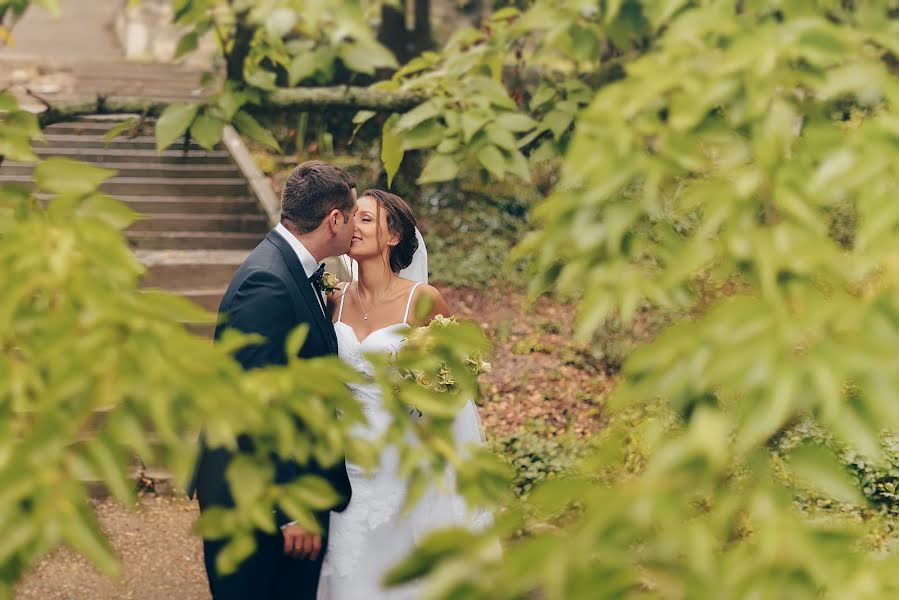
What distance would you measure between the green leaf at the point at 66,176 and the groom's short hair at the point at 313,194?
7.77 ft

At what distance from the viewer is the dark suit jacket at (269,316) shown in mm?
3896

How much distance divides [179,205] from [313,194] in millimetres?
7694

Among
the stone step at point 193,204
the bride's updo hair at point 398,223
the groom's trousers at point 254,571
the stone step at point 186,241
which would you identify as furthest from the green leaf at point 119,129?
the stone step at point 193,204

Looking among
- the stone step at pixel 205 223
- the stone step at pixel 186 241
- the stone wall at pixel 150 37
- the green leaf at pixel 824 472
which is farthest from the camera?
the stone wall at pixel 150 37

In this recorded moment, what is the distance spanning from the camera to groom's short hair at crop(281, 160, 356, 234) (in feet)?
13.8

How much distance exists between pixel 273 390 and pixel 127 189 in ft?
34.6

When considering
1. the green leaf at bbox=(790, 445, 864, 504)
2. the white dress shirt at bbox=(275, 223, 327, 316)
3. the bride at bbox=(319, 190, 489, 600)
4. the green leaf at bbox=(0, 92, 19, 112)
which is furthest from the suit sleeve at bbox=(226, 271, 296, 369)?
the green leaf at bbox=(790, 445, 864, 504)

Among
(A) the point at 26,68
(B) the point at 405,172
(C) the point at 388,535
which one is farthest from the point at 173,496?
(A) the point at 26,68

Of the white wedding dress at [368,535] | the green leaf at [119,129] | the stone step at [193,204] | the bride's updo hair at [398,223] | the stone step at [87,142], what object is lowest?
the stone step at [87,142]

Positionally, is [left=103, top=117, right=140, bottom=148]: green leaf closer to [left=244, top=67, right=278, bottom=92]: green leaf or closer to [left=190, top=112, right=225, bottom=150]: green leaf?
[left=190, top=112, right=225, bottom=150]: green leaf

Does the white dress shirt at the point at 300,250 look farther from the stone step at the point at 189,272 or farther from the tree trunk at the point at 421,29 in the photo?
the tree trunk at the point at 421,29

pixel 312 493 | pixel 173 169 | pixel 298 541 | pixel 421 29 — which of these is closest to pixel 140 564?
pixel 298 541

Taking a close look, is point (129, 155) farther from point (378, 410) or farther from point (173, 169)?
point (378, 410)

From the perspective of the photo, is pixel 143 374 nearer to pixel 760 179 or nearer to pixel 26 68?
pixel 760 179
